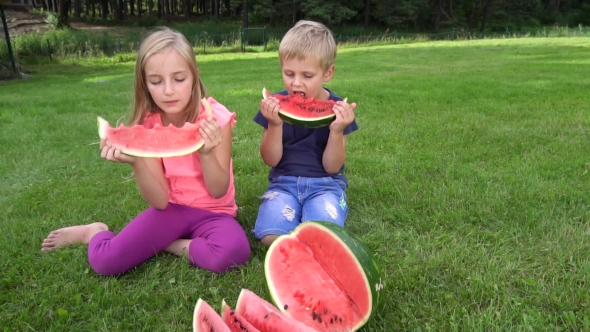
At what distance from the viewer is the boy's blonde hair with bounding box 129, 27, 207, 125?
2.72 meters

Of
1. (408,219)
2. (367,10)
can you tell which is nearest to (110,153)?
(408,219)

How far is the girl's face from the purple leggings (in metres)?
0.66

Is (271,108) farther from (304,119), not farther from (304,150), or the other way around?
(304,150)

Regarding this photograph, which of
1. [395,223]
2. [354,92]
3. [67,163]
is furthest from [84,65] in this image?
[395,223]

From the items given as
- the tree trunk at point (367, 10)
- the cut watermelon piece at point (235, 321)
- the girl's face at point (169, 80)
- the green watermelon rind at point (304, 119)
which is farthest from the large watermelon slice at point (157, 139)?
the tree trunk at point (367, 10)

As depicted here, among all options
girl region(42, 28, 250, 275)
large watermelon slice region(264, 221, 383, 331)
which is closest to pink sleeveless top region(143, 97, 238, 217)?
girl region(42, 28, 250, 275)

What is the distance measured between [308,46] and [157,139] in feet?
3.87

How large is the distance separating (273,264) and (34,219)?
7.14 ft

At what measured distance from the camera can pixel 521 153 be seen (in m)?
4.58

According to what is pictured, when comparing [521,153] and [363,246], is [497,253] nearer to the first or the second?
[363,246]

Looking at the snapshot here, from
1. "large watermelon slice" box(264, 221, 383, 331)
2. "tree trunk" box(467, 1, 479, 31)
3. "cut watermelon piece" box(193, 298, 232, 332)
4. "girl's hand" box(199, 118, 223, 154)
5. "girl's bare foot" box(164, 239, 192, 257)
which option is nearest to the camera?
"cut watermelon piece" box(193, 298, 232, 332)

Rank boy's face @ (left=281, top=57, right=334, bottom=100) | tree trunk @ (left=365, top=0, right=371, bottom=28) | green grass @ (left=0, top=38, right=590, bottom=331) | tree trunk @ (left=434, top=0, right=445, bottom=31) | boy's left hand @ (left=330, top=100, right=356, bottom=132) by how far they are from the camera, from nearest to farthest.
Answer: green grass @ (left=0, top=38, right=590, bottom=331)
boy's left hand @ (left=330, top=100, right=356, bottom=132)
boy's face @ (left=281, top=57, right=334, bottom=100)
tree trunk @ (left=365, top=0, right=371, bottom=28)
tree trunk @ (left=434, top=0, right=445, bottom=31)

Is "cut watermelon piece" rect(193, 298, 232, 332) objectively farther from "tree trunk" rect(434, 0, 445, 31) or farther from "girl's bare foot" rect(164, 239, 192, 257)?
"tree trunk" rect(434, 0, 445, 31)

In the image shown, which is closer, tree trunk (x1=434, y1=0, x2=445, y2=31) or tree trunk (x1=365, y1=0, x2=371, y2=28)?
tree trunk (x1=365, y1=0, x2=371, y2=28)
